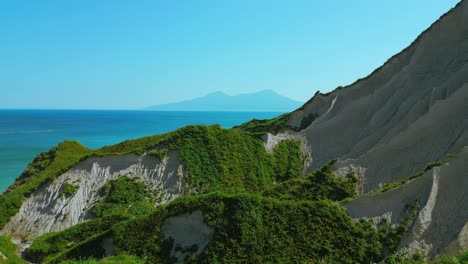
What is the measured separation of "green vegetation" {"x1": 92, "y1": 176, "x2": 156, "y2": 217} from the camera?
31.8m

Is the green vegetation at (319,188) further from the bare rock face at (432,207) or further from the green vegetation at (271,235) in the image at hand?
the bare rock face at (432,207)

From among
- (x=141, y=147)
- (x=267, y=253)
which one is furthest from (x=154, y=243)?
(x=141, y=147)

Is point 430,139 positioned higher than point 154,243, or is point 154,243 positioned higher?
point 430,139

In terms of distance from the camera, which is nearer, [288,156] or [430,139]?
[430,139]

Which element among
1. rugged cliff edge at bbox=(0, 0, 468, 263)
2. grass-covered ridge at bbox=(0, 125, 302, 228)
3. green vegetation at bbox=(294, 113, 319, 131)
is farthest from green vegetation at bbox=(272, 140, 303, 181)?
green vegetation at bbox=(294, 113, 319, 131)

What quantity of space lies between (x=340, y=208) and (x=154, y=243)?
33.6 ft

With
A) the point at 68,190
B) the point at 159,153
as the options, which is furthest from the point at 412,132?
the point at 68,190

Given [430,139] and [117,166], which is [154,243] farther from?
[430,139]

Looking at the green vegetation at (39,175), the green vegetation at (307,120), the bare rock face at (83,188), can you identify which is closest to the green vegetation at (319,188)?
the bare rock face at (83,188)

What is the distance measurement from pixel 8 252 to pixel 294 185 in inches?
764

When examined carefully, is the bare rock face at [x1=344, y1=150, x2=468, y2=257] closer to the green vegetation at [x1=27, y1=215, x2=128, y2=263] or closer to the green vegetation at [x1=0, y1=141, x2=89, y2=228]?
the green vegetation at [x1=27, y1=215, x2=128, y2=263]

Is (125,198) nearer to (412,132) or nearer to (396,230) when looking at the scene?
(396,230)

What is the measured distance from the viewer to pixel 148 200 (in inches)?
1304

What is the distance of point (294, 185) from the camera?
25.2m
